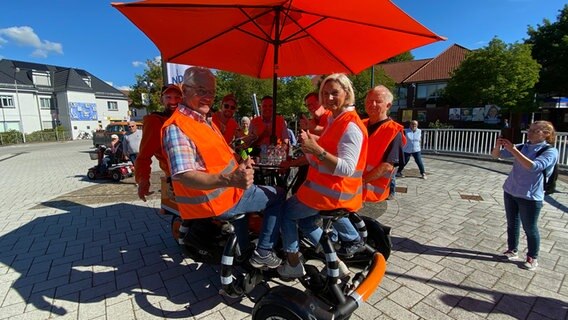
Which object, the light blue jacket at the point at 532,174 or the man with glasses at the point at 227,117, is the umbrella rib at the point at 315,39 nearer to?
the man with glasses at the point at 227,117

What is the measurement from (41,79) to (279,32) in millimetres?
47654

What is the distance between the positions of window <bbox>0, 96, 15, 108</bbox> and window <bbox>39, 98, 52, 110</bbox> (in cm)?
308

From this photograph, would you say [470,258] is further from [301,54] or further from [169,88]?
[169,88]

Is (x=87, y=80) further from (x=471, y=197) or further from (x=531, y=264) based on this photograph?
(x=531, y=264)

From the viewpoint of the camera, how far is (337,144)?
2.05 meters

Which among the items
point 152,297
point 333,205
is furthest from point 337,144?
point 152,297

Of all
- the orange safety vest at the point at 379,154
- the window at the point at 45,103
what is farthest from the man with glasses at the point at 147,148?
the window at the point at 45,103

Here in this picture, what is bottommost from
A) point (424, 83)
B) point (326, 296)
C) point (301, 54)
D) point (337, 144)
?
point (326, 296)

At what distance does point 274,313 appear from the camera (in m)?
2.08

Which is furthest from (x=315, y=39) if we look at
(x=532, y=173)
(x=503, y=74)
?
(x=503, y=74)

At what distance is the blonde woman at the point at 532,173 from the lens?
311 centimetres

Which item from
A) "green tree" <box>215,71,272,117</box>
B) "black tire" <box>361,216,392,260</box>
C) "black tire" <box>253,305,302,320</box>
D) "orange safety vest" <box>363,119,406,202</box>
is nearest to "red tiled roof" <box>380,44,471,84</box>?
"green tree" <box>215,71,272,117</box>

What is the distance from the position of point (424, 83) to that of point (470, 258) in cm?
3277

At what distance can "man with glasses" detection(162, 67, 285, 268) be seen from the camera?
186 cm
